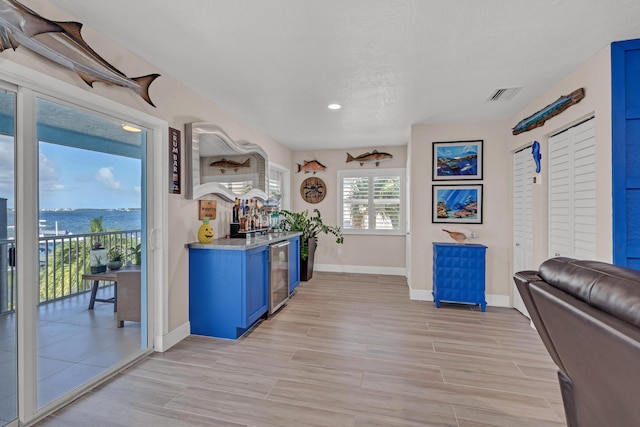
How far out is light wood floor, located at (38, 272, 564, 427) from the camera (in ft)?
5.96

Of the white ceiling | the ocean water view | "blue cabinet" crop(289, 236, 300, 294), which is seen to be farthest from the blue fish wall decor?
the ocean water view

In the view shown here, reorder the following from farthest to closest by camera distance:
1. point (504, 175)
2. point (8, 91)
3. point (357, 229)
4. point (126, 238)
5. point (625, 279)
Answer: point (357, 229) → point (504, 175) → point (126, 238) → point (8, 91) → point (625, 279)

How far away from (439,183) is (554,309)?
320 centimetres

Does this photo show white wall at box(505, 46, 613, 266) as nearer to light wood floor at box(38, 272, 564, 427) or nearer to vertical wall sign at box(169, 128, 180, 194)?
light wood floor at box(38, 272, 564, 427)

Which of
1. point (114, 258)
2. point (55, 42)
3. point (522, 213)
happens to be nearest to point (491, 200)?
point (522, 213)

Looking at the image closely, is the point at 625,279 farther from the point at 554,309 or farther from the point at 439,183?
the point at 439,183

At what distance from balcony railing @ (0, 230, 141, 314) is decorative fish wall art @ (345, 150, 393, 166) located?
4.24 meters

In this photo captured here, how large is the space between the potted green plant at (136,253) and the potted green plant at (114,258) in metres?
0.09

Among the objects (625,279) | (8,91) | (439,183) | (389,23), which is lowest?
(625,279)

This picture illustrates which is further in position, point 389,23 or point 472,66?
point 472,66

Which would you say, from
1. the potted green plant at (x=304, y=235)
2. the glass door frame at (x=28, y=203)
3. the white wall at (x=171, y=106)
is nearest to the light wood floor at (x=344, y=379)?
the glass door frame at (x=28, y=203)

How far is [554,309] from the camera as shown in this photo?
109cm

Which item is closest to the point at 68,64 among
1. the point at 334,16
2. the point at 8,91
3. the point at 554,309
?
the point at 8,91

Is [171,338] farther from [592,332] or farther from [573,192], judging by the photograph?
[573,192]
